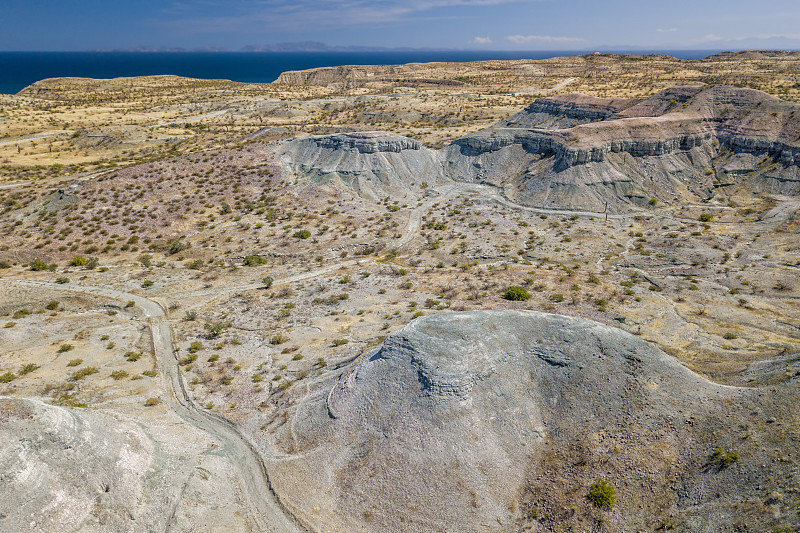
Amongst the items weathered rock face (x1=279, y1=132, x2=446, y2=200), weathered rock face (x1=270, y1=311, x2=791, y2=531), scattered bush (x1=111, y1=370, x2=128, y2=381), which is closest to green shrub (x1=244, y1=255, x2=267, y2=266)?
scattered bush (x1=111, y1=370, x2=128, y2=381)

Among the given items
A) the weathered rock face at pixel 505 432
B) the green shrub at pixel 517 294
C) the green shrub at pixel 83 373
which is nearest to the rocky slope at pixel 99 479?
the weathered rock face at pixel 505 432

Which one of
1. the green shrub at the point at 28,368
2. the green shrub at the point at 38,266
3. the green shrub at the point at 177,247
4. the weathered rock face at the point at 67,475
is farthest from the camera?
the green shrub at the point at 177,247

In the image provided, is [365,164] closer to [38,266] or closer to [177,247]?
[177,247]

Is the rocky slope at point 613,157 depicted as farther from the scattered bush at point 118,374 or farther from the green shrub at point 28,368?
the green shrub at point 28,368

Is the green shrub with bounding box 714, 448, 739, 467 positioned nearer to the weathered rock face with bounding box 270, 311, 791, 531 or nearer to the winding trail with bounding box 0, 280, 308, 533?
the weathered rock face with bounding box 270, 311, 791, 531

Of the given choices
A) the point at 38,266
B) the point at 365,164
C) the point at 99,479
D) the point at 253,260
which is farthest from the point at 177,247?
the point at 99,479

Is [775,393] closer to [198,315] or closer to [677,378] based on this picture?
[677,378]
